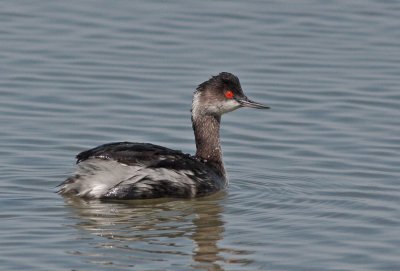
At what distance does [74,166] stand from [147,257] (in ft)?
9.76

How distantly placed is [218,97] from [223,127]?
127 cm

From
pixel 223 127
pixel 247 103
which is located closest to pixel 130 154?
pixel 247 103

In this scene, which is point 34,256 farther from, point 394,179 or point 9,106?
point 9,106

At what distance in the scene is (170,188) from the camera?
11.4 m

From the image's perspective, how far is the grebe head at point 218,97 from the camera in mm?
12445

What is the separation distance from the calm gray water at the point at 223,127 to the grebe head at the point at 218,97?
0.53 meters

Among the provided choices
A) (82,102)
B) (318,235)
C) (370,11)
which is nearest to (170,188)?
(318,235)

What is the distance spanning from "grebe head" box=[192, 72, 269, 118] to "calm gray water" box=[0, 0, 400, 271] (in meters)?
0.53

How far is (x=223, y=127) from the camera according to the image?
13.7 m

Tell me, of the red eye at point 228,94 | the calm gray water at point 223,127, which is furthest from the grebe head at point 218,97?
the calm gray water at point 223,127

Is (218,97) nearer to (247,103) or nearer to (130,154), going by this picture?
(247,103)

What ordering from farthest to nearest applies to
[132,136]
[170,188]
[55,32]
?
[55,32], [132,136], [170,188]

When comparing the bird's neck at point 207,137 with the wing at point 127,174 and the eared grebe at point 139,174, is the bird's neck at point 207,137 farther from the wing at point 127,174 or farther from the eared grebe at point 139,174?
the wing at point 127,174

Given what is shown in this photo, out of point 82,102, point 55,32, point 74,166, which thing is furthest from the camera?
point 55,32
